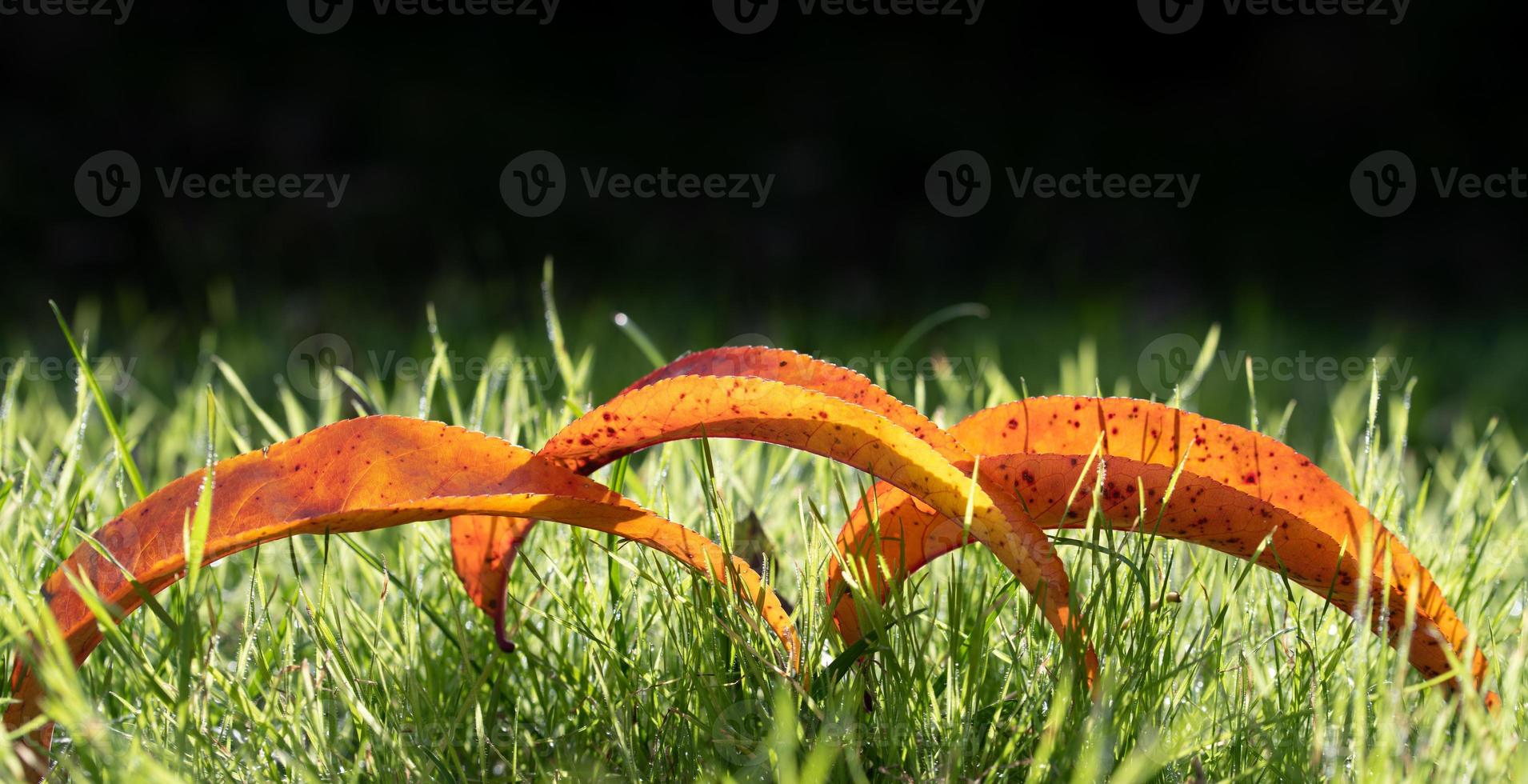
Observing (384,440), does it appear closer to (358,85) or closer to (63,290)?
(63,290)

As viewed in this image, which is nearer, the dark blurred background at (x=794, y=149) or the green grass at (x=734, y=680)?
the green grass at (x=734, y=680)

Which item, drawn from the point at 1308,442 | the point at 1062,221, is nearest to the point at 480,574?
the point at 1308,442

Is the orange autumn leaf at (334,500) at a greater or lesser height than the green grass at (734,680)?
greater

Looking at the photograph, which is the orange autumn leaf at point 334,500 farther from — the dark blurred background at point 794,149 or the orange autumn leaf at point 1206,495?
the dark blurred background at point 794,149

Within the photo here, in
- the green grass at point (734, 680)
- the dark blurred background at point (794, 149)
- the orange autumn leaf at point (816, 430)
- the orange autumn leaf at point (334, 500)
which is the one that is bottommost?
the green grass at point (734, 680)

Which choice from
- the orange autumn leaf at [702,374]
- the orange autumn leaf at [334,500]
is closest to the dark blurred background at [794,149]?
the orange autumn leaf at [702,374]

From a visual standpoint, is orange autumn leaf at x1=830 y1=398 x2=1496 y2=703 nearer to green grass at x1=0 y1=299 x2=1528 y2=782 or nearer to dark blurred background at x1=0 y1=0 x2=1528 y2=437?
green grass at x1=0 y1=299 x2=1528 y2=782
